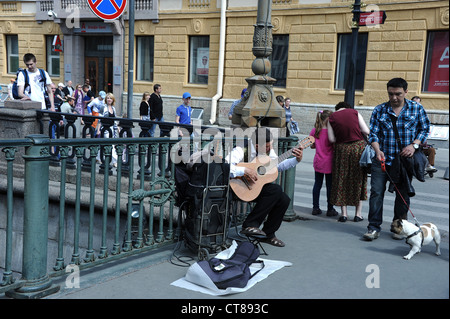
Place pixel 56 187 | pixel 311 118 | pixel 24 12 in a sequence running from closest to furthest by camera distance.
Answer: pixel 56 187
pixel 311 118
pixel 24 12

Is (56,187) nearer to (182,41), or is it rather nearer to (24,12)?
(182,41)

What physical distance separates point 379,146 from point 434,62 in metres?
12.8

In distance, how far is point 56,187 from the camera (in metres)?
7.26

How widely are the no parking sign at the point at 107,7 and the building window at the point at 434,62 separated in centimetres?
1277

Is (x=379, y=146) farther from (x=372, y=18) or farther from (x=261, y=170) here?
(x=372, y=18)

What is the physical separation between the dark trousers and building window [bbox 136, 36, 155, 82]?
19.6m

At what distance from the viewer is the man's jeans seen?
5824mm

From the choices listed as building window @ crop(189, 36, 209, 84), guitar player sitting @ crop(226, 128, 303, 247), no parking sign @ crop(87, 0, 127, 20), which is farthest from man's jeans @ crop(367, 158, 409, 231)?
building window @ crop(189, 36, 209, 84)

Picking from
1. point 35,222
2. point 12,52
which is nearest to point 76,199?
point 35,222

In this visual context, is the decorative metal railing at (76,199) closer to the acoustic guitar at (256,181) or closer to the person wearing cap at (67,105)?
the acoustic guitar at (256,181)

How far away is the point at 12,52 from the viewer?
28844 millimetres


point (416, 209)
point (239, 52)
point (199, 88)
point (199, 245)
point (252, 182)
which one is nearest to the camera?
point (199, 245)

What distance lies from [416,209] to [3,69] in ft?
88.1

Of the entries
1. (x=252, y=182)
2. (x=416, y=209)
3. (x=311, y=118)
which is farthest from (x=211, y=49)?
(x=252, y=182)
